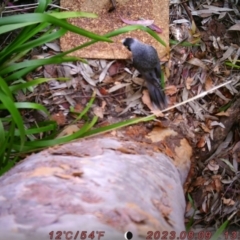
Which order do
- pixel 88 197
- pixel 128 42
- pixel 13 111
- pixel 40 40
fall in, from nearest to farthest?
pixel 88 197, pixel 13 111, pixel 40 40, pixel 128 42

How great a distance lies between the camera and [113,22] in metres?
1.47

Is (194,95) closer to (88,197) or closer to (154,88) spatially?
(154,88)

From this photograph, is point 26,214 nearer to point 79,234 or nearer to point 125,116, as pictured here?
point 79,234

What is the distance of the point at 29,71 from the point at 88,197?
Answer: 785 mm

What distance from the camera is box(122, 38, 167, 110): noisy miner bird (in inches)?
54.5

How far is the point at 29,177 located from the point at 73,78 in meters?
0.73

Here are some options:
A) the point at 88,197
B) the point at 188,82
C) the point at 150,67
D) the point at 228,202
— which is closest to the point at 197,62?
the point at 188,82

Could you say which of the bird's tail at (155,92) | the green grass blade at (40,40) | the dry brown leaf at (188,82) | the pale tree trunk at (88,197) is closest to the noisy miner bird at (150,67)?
the bird's tail at (155,92)

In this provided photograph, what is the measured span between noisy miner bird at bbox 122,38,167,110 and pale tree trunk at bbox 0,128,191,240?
44 cm

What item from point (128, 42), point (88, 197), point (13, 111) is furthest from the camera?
point (128, 42)

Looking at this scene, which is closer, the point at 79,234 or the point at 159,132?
the point at 79,234

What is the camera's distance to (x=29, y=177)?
75 cm

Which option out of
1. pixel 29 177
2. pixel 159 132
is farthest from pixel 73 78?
pixel 29 177

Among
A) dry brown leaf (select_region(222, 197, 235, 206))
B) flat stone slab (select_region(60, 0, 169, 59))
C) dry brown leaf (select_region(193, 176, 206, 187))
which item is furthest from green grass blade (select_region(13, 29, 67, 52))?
dry brown leaf (select_region(222, 197, 235, 206))
